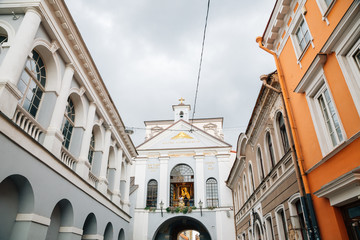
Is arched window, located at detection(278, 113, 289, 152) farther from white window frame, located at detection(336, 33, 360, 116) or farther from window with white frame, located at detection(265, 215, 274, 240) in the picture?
white window frame, located at detection(336, 33, 360, 116)

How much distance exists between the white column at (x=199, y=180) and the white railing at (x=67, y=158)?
48.7ft

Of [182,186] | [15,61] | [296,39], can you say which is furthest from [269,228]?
[182,186]

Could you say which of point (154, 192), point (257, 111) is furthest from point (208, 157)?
point (257, 111)

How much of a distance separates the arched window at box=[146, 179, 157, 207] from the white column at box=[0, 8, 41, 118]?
18747 millimetres

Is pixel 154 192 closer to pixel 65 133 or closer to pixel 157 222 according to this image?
pixel 157 222

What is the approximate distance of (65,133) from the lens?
436 inches

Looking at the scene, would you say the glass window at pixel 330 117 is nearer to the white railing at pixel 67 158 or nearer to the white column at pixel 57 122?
the white column at pixel 57 122

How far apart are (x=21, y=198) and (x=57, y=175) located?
154cm

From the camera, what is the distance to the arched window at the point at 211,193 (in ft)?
77.4

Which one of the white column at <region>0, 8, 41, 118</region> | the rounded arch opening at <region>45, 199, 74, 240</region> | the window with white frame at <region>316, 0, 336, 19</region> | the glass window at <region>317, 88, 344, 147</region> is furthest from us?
the rounded arch opening at <region>45, 199, 74, 240</region>

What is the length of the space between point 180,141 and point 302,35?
64.8 feet

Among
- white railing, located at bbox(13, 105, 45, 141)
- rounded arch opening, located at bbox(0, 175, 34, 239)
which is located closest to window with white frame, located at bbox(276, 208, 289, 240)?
rounded arch opening, located at bbox(0, 175, 34, 239)

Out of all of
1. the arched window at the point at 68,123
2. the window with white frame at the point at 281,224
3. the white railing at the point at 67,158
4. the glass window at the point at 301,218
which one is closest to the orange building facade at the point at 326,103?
the glass window at the point at 301,218

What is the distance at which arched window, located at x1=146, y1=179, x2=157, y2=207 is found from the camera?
23922 mm
